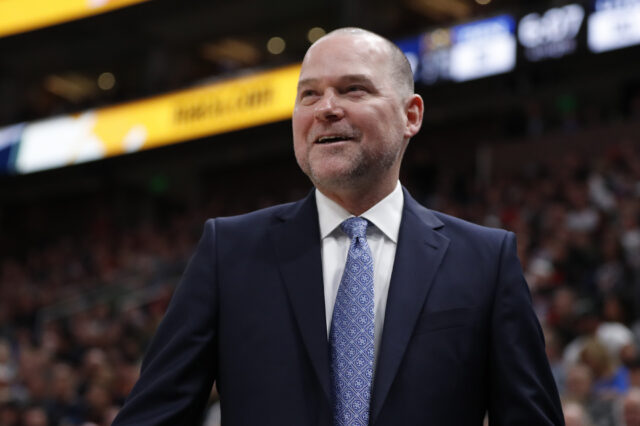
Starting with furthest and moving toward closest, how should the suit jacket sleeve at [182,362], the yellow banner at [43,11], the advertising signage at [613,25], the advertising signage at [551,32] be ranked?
the yellow banner at [43,11] → the advertising signage at [551,32] → the advertising signage at [613,25] → the suit jacket sleeve at [182,362]

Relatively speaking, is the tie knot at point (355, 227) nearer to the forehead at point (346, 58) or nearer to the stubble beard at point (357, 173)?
the stubble beard at point (357, 173)

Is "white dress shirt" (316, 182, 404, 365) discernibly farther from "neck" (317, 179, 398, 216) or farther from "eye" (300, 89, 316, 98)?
"eye" (300, 89, 316, 98)

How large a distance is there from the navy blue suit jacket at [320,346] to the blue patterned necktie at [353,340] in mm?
30

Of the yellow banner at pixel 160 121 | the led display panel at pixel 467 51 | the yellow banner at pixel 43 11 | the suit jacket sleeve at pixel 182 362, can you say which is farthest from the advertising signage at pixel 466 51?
the suit jacket sleeve at pixel 182 362

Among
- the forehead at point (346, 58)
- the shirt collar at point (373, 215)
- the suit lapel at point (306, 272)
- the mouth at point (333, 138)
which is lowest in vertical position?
the suit lapel at point (306, 272)

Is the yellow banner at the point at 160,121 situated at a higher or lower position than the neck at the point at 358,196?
higher

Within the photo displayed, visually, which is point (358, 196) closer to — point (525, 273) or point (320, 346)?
point (320, 346)

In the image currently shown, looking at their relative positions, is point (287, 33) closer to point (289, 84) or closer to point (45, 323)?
point (289, 84)

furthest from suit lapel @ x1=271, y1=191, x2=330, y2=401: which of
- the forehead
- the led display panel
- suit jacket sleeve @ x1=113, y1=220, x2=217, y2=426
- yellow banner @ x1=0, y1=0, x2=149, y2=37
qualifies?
yellow banner @ x1=0, y1=0, x2=149, y2=37

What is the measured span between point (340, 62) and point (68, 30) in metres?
13.9

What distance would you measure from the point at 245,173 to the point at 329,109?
596 inches

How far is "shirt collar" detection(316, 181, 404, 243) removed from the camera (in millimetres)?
1712

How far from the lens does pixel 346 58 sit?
1671 millimetres

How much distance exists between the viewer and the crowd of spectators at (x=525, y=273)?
5.50m
